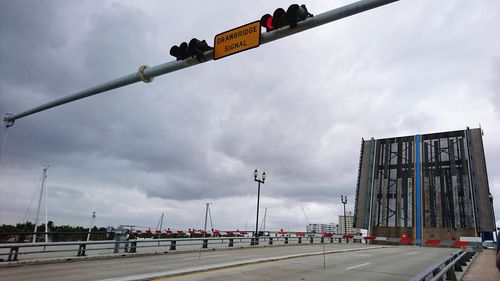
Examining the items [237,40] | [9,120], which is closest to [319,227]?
[9,120]

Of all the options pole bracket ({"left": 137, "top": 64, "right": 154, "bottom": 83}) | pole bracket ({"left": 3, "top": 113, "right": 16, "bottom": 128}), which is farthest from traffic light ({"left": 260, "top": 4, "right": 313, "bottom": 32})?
pole bracket ({"left": 3, "top": 113, "right": 16, "bottom": 128})

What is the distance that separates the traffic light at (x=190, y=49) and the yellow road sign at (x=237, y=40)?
0.29 metres

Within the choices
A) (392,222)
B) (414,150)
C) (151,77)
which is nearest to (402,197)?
(392,222)

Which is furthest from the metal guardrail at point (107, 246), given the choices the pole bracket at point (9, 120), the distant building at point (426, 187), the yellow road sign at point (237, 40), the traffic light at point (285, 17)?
the distant building at point (426, 187)

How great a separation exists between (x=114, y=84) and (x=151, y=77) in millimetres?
861

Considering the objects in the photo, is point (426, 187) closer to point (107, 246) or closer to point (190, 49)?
point (107, 246)

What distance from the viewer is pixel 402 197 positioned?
31359 millimetres

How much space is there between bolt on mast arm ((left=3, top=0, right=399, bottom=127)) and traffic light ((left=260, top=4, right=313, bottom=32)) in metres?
0.08

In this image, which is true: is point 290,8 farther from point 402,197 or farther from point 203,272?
point 402,197

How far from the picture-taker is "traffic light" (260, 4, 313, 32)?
533 cm

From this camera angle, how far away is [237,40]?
6.07 meters

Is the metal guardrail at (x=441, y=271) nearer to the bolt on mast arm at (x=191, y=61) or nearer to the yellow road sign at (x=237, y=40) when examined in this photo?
the bolt on mast arm at (x=191, y=61)

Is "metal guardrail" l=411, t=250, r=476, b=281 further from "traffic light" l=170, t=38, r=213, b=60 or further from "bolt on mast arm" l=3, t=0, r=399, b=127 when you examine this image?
"traffic light" l=170, t=38, r=213, b=60

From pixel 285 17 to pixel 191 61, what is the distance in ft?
6.71
